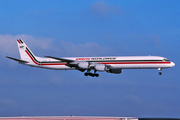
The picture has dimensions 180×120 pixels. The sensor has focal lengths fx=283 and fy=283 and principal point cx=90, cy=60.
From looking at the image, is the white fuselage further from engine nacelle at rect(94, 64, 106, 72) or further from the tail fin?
the tail fin

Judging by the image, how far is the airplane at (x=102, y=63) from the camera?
66312mm

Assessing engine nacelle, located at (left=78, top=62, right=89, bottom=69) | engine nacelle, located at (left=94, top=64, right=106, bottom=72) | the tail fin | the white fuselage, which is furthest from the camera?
the tail fin

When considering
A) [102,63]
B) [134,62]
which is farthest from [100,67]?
[134,62]

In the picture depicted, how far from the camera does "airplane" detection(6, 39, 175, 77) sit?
66312 millimetres

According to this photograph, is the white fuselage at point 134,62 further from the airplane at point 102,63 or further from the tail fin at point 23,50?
the tail fin at point 23,50

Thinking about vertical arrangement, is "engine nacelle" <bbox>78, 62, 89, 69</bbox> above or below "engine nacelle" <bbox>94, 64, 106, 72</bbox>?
above

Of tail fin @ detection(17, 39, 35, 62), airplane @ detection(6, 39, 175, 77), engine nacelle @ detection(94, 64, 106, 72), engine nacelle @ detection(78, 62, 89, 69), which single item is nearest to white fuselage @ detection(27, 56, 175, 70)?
airplane @ detection(6, 39, 175, 77)

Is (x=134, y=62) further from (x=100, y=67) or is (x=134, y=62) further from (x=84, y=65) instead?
(x=84, y=65)

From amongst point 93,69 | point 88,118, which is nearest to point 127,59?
point 93,69

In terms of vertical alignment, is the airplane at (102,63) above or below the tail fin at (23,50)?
below

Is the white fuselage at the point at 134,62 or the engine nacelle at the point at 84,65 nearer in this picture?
the white fuselage at the point at 134,62

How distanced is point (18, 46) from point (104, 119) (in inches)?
1290

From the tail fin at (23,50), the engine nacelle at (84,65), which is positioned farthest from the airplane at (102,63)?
the tail fin at (23,50)

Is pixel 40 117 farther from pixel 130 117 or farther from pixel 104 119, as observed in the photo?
pixel 130 117
